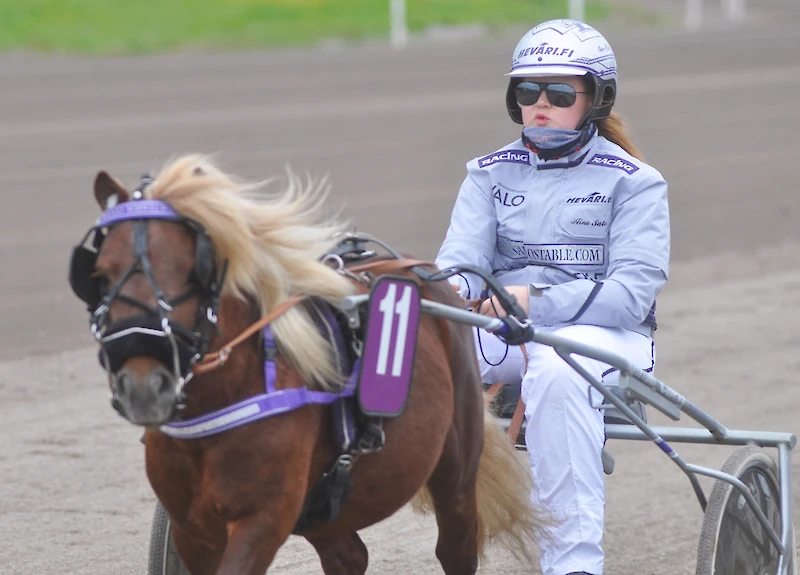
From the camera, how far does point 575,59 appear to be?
3602 millimetres

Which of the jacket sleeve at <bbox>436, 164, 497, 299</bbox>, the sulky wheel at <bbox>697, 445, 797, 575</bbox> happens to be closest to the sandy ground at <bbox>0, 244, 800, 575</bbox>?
the sulky wheel at <bbox>697, 445, 797, 575</bbox>

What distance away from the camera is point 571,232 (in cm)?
362

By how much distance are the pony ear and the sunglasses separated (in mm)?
1483

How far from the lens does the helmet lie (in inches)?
142

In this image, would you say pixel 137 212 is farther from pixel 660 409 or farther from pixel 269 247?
pixel 660 409

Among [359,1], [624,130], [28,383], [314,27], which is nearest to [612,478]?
[624,130]

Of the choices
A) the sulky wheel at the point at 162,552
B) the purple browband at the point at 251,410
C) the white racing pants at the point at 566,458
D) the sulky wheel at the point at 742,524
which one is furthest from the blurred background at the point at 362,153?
the purple browband at the point at 251,410

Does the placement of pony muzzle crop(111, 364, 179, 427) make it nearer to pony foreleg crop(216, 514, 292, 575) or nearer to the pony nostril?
the pony nostril

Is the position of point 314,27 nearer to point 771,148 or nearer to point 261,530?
point 771,148

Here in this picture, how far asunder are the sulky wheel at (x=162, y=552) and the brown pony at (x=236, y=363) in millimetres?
508

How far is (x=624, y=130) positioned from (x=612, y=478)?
168 cm

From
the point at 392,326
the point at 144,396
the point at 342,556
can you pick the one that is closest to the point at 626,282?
the point at 392,326

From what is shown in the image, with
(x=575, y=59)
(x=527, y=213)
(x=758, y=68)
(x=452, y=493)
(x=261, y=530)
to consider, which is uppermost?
(x=575, y=59)

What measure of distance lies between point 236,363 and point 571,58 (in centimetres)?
148
